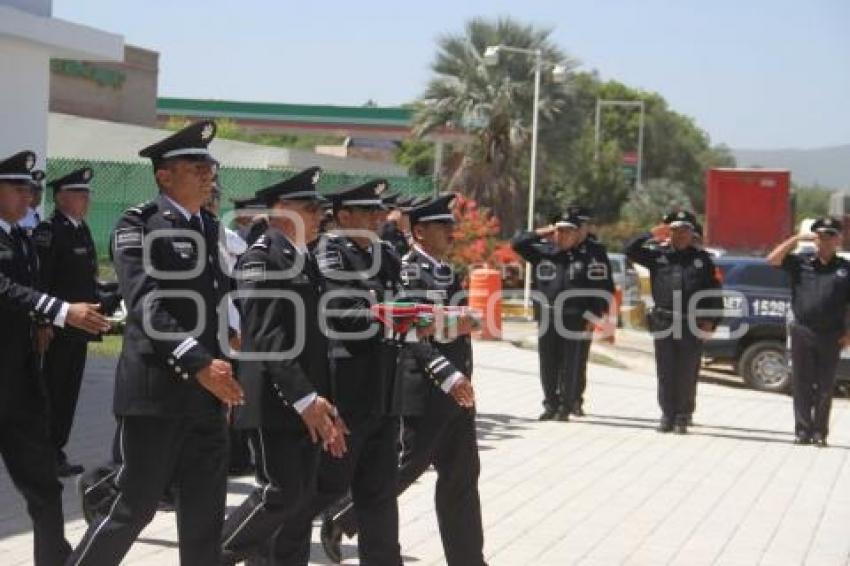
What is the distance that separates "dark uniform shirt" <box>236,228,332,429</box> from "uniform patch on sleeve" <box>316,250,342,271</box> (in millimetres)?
167

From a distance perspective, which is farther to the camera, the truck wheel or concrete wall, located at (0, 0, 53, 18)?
the truck wheel

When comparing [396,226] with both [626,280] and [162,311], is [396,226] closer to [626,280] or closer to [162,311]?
[162,311]

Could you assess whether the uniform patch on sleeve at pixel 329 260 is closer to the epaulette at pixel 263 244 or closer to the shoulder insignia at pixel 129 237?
the epaulette at pixel 263 244

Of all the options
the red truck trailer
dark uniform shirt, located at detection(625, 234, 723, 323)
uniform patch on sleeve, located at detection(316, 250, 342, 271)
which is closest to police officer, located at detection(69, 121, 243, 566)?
uniform patch on sleeve, located at detection(316, 250, 342, 271)

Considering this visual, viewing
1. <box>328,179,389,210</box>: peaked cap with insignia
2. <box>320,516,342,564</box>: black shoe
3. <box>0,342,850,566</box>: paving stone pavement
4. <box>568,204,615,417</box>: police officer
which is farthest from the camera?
<box>568,204,615,417</box>: police officer

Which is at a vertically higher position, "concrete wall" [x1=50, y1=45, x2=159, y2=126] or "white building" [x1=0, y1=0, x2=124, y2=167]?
"concrete wall" [x1=50, y1=45, x2=159, y2=126]

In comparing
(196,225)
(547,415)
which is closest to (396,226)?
(196,225)

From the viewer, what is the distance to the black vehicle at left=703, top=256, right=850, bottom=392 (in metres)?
19.3

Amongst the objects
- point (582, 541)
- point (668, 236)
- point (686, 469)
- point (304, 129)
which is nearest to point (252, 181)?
point (668, 236)

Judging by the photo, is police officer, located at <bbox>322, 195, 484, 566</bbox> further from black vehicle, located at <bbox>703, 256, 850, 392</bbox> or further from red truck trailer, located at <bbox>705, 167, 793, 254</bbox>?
red truck trailer, located at <bbox>705, 167, 793, 254</bbox>

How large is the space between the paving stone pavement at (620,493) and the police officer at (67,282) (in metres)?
0.47

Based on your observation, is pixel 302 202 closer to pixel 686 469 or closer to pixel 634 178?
pixel 686 469

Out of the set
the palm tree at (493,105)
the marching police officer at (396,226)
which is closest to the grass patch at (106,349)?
the marching police officer at (396,226)

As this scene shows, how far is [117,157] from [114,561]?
3419 centimetres
